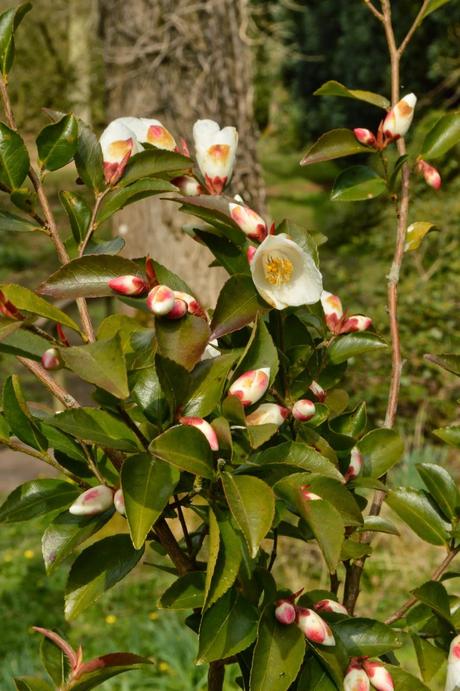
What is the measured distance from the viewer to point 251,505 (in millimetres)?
621

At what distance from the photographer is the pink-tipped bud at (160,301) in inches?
23.8

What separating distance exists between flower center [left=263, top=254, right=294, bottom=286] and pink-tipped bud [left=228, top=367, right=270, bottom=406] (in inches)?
3.1

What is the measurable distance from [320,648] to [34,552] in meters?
2.68

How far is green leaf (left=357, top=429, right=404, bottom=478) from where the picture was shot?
2.87ft

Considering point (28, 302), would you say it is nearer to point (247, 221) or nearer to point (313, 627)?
point (247, 221)

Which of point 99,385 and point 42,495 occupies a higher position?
point 99,385

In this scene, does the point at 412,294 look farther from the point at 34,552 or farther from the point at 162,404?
the point at 162,404

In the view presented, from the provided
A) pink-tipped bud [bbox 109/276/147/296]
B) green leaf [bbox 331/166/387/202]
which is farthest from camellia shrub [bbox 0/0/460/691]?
green leaf [bbox 331/166/387/202]


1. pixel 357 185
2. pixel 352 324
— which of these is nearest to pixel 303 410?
pixel 352 324

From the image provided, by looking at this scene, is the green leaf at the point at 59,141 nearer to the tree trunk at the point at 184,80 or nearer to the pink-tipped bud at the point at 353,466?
the pink-tipped bud at the point at 353,466

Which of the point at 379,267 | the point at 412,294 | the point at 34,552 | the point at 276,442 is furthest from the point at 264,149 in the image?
the point at 276,442

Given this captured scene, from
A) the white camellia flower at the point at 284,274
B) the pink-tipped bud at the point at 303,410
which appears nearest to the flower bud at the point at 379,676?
the pink-tipped bud at the point at 303,410

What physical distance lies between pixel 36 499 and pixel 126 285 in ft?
0.74

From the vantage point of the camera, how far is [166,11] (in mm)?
3848
